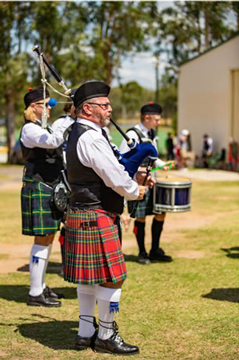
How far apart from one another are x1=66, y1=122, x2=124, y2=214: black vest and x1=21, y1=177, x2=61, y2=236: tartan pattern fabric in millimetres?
1427

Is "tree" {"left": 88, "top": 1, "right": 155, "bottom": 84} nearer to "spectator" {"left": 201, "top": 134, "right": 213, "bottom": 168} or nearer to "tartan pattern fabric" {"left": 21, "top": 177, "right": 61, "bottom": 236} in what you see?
"spectator" {"left": 201, "top": 134, "right": 213, "bottom": 168}

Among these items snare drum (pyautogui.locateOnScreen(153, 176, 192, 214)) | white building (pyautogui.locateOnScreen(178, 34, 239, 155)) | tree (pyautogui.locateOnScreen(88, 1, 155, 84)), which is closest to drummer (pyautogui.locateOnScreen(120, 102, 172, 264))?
snare drum (pyautogui.locateOnScreen(153, 176, 192, 214))

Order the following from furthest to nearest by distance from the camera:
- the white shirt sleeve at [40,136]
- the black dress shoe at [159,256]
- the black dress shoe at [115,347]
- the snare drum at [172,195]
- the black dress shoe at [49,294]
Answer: the black dress shoe at [159,256] → the snare drum at [172,195] → the black dress shoe at [49,294] → the white shirt sleeve at [40,136] → the black dress shoe at [115,347]

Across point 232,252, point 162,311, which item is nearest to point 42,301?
point 162,311

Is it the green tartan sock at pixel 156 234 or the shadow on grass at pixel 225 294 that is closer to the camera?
the shadow on grass at pixel 225 294

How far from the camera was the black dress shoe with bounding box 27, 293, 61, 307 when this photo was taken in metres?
5.38

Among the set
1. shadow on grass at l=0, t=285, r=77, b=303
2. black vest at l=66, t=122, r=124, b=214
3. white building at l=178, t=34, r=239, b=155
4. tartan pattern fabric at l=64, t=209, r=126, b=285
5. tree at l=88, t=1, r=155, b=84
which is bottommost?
shadow on grass at l=0, t=285, r=77, b=303

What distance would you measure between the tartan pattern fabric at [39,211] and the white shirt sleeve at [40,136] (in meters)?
0.38

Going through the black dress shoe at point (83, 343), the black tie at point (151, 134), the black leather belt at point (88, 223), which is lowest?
the black dress shoe at point (83, 343)

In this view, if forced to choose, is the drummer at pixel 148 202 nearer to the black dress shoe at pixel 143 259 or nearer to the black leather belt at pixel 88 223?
the black dress shoe at pixel 143 259

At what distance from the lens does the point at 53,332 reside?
4.65m

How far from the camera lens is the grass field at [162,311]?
4219 millimetres

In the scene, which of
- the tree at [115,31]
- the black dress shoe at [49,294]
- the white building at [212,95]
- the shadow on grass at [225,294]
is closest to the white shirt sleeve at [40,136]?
the black dress shoe at [49,294]

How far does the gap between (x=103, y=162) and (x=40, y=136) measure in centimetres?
149
